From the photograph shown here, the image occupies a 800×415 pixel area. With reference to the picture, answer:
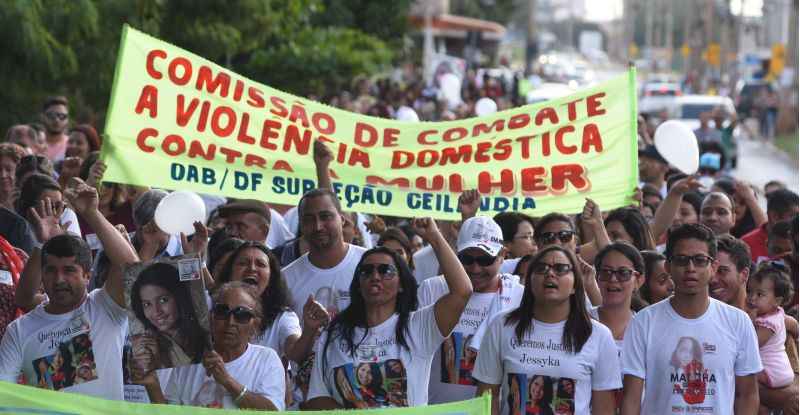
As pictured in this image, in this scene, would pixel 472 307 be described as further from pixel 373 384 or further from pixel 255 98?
pixel 255 98

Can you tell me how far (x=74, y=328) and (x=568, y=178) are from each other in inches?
152

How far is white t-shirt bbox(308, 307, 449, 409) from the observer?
265 inches

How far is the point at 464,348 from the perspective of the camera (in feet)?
24.5

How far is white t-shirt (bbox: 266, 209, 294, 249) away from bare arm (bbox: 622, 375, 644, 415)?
10.4ft

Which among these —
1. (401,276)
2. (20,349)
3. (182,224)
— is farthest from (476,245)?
(20,349)

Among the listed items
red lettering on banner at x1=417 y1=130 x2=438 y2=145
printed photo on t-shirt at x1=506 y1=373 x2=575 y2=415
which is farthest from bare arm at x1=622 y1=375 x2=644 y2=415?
red lettering on banner at x1=417 y1=130 x2=438 y2=145

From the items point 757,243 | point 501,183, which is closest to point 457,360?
point 501,183

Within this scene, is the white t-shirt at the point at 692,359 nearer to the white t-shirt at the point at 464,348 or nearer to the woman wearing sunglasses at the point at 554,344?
the woman wearing sunglasses at the point at 554,344

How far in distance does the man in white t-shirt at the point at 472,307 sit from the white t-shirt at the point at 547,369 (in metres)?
0.74

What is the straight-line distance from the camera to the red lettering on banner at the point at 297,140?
946cm

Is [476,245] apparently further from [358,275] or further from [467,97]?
[467,97]

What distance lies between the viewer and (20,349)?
6.60 m

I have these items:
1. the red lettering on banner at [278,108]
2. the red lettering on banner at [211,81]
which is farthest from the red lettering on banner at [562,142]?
the red lettering on banner at [211,81]

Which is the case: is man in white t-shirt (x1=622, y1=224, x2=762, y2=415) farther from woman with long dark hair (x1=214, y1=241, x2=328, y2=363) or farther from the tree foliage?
the tree foliage
